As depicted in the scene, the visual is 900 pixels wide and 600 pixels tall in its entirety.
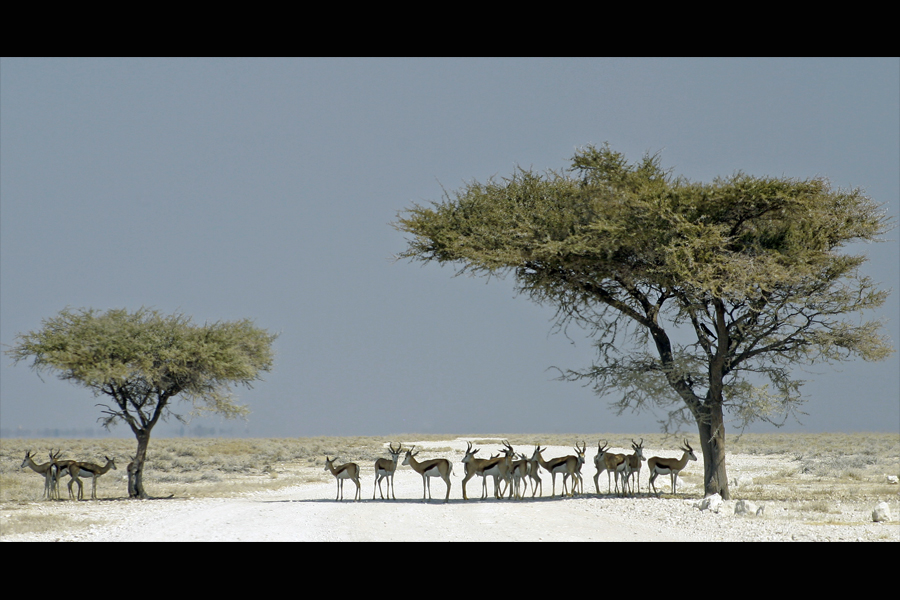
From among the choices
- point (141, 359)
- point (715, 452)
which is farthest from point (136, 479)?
point (715, 452)

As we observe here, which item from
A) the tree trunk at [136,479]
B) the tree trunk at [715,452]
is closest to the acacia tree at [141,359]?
the tree trunk at [136,479]

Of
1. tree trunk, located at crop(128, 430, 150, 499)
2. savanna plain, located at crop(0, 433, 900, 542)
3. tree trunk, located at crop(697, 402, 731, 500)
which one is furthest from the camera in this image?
tree trunk, located at crop(128, 430, 150, 499)

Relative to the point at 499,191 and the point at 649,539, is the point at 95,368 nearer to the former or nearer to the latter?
the point at 499,191

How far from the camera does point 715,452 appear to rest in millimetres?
21734

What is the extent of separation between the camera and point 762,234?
22016 mm

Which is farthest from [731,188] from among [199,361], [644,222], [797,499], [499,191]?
[199,361]

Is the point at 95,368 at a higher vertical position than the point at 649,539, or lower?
higher

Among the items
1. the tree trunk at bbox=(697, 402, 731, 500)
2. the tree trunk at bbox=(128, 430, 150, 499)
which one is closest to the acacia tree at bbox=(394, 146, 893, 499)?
the tree trunk at bbox=(697, 402, 731, 500)

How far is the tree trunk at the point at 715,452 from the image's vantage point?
70.8 ft

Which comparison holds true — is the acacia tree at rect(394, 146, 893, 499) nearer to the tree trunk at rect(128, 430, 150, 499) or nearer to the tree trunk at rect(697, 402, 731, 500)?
the tree trunk at rect(697, 402, 731, 500)

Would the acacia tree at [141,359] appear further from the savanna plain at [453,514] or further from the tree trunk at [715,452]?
the tree trunk at [715,452]

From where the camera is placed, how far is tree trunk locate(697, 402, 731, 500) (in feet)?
70.8

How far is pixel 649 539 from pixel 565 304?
36.6 ft

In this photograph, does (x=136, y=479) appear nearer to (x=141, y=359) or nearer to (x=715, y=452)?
(x=141, y=359)
